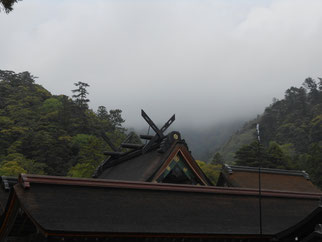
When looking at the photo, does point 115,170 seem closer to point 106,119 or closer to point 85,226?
point 85,226

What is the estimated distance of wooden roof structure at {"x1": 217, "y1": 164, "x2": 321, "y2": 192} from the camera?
24125 millimetres

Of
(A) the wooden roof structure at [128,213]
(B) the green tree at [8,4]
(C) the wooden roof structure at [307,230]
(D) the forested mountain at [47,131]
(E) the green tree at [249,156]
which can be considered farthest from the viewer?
(E) the green tree at [249,156]

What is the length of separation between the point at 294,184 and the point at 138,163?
38.6 ft

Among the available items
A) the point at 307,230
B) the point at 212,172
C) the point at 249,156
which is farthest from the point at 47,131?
the point at 307,230

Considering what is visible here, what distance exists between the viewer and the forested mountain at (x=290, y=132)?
57.2 meters

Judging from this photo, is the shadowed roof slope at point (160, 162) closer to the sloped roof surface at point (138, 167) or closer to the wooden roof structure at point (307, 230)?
the sloped roof surface at point (138, 167)

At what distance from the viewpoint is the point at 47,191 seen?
42.1 ft

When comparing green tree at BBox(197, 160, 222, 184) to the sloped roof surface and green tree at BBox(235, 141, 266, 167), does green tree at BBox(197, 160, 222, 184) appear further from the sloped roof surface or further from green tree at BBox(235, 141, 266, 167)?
the sloped roof surface

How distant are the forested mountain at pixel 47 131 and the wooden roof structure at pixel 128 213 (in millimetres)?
33300

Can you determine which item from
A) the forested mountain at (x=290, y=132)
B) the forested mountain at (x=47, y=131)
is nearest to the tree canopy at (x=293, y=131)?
the forested mountain at (x=290, y=132)

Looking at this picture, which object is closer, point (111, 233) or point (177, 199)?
point (111, 233)

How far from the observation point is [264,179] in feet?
82.4

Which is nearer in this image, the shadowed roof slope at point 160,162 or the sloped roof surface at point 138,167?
the shadowed roof slope at point 160,162

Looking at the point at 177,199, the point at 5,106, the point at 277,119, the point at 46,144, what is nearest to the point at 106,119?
the point at 5,106
